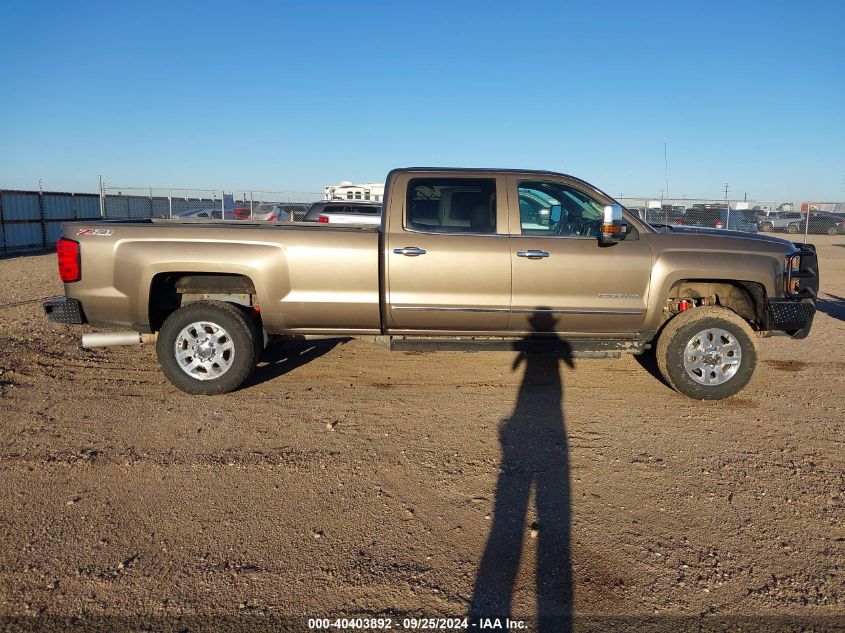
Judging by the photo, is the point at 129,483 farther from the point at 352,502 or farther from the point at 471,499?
the point at 471,499

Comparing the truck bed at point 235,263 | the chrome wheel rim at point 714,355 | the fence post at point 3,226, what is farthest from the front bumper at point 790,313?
the fence post at point 3,226

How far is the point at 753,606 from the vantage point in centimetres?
286

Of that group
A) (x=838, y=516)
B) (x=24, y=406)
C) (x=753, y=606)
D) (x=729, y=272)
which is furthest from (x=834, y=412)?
(x=24, y=406)

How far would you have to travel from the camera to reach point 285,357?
7.23m

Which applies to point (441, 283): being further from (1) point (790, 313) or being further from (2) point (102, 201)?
(2) point (102, 201)

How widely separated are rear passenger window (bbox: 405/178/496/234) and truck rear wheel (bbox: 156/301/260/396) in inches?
69.3

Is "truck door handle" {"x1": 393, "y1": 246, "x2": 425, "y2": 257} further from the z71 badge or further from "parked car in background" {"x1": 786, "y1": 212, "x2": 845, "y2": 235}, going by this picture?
"parked car in background" {"x1": 786, "y1": 212, "x2": 845, "y2": 235}

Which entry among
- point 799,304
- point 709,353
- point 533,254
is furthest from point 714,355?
point 533,254

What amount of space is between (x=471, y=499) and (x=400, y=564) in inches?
30.9

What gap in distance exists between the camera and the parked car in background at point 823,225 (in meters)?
34.7

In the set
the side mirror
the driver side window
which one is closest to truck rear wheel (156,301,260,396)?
the driver side window

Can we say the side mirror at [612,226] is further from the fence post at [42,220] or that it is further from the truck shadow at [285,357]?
the fence post at [42,220]

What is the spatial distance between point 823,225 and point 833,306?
97.5 ft

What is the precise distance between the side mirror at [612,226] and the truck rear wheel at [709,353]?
0.92m
